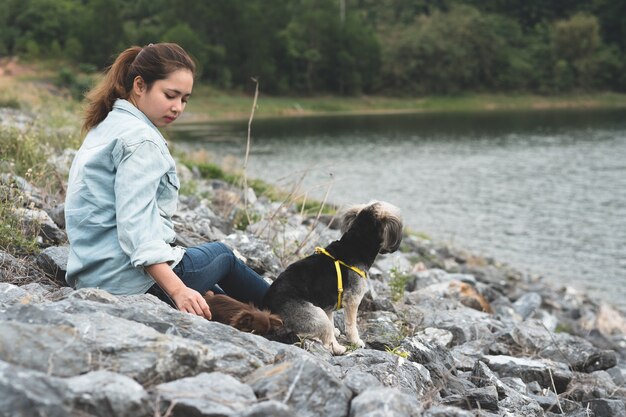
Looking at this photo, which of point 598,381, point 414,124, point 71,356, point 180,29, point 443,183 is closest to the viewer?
point 71,356

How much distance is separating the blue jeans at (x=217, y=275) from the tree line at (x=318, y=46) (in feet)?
261

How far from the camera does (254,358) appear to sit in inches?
151

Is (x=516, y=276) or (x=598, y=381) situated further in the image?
(x=516, y=276)

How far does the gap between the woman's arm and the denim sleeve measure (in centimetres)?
7

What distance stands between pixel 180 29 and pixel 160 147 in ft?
278

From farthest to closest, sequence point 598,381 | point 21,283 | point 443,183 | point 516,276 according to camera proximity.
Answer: point 443,183 < point 516,276 < point 598,381 < point 21,283

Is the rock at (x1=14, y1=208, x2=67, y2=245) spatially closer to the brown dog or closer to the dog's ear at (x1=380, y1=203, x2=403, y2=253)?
the brown dog

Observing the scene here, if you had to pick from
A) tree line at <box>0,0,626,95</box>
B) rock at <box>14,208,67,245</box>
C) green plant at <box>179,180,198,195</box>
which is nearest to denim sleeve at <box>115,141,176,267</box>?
rock at <box>14,208,67,245</box>

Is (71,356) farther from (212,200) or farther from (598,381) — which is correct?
(212,200)

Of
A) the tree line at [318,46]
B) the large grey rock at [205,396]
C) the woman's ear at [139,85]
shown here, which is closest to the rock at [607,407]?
the large grey rock at [205,396]

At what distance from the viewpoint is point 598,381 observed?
705 centimetres

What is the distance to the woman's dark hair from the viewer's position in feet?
16.1

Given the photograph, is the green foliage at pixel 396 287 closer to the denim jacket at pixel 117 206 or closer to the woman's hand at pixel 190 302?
the denim jacket at pixel 117 206

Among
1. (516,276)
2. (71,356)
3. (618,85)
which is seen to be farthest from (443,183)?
(618,85)
